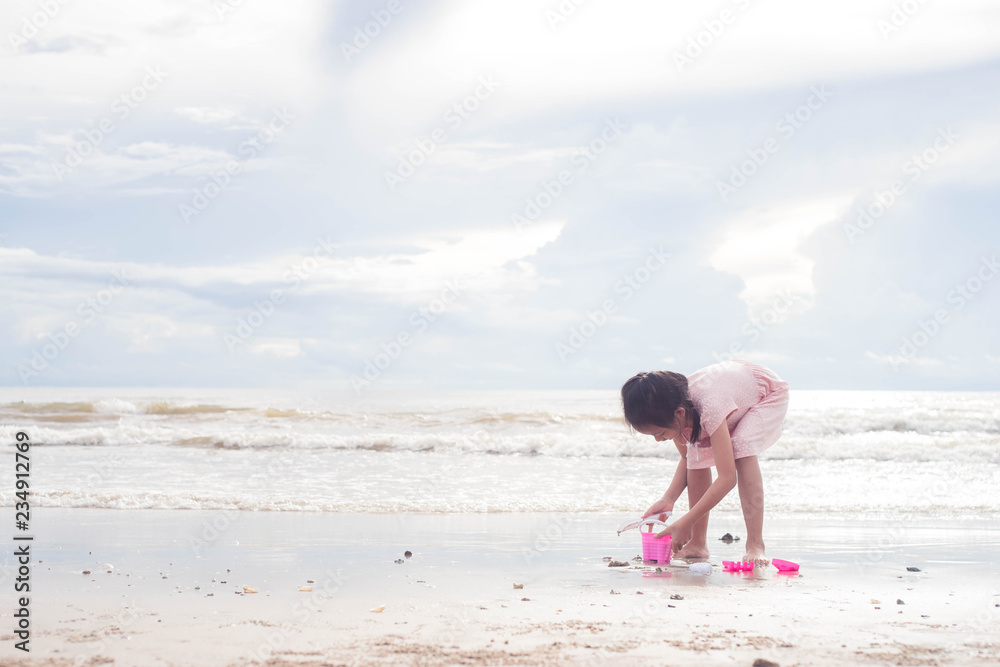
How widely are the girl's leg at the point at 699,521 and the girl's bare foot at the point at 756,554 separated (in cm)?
28

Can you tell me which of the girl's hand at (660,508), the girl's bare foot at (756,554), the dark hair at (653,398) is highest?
the dark hair at (653,398)

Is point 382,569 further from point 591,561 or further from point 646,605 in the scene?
point 646,605

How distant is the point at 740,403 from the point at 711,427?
0.37 meters

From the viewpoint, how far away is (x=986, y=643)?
2.80 meters

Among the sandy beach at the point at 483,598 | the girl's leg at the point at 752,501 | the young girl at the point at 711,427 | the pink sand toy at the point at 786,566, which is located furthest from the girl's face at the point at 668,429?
the pink sand toy at the point at 786,566

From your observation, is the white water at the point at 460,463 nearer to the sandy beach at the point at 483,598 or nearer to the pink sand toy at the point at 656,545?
the sandy beach at the point at 483,598

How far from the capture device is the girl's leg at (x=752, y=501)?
4422 mm

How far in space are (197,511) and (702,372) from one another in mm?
4509

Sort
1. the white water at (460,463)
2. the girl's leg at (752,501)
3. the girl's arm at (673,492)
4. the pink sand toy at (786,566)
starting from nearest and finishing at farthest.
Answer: the pink sand toy at (786,566) → the girl's leg at (752,501) → the girl's arm at (673,492) → the white water at (460,463)

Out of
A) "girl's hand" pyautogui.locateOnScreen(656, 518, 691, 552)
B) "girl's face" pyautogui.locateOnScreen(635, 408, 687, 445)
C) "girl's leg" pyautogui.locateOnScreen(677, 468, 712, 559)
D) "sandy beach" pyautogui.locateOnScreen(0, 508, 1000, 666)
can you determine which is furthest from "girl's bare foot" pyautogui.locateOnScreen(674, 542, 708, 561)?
"girl's face" pyautogui.locateOnScreen(635, 408, 687, 445)

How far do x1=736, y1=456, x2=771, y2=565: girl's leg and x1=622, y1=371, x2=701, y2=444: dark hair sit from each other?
0.59 meters

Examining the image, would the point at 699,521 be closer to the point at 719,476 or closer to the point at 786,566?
the point at 786,566

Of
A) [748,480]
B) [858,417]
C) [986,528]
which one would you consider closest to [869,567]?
[748,480]

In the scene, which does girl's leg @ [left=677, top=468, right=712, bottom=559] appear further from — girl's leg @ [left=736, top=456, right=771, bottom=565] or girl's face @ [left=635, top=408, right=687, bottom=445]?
girl's face @ [left=635, top=408, right=687, bottom=445]
